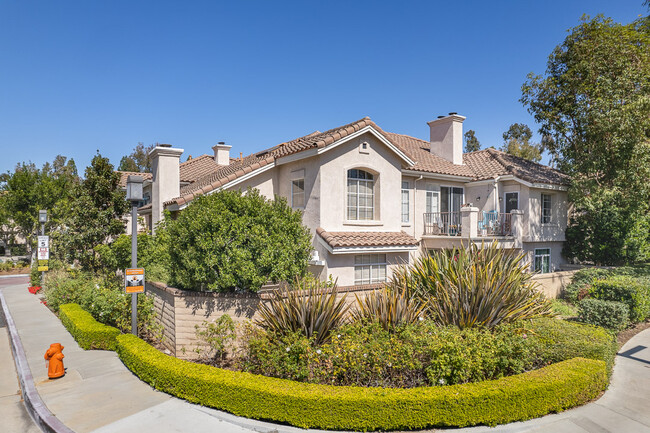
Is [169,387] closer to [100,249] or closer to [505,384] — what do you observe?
[505,384]

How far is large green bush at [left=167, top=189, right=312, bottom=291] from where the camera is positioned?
982 centimetres

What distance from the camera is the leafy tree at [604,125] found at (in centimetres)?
1733

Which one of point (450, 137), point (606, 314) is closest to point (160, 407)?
point (606, 314)

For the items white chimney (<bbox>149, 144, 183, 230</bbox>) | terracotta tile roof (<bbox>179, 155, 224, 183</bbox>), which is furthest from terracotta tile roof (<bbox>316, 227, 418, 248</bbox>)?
terracotta tile roof (<bbox>179, 155, 224, 183</bbox>)

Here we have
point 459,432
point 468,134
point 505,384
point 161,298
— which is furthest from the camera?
point 468,134

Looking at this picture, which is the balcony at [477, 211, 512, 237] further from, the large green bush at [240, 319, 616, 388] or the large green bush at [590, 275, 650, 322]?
the large green bush at [240, 319, 616, 388]

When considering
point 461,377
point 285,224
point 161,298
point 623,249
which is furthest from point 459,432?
point 623,249

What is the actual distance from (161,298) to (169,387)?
383cm

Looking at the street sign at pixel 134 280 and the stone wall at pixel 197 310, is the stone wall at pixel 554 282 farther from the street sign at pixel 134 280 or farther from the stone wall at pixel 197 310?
the street sign at pixel 134 280

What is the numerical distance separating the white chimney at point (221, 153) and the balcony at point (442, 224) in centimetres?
1271

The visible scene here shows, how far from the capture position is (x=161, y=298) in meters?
11.2

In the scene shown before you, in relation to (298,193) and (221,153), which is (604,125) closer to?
(298,193)

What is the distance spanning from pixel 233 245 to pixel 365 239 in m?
5.52

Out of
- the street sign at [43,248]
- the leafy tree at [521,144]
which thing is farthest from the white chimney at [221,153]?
the leafy tree at [521,144]
